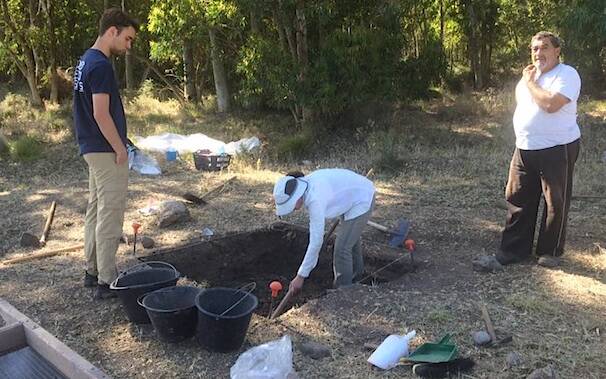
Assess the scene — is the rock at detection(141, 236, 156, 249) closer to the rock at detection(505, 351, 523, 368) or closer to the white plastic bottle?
the white plastic bottle

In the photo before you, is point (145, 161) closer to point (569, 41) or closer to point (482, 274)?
point (482, 274)

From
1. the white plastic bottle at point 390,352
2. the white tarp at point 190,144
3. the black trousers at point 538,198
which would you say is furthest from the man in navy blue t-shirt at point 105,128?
the white tarp at point 190,144

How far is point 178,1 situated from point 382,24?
3.48m

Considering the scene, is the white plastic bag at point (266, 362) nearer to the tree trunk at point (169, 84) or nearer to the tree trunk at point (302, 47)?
the tree trunk at point (302, 47)

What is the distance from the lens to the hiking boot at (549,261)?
4570 millimetres

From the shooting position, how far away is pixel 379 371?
3.22 meters

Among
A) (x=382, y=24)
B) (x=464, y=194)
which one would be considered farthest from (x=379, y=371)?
(x=382, y=24)

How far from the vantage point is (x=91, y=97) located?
380 cm

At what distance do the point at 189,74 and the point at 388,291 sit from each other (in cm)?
1059

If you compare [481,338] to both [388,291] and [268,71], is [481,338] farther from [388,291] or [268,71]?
[268,71]

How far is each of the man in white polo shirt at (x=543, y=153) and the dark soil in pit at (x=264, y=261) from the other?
0.93 m

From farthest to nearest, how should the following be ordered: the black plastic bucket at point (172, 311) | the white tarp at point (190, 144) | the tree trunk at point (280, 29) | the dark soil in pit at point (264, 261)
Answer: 1. the tree trunk at point (280, 29)
2. the white tarp at point (190, 144)
3. the dark soil in pit at point (264, 261)
4. the black plastic bucket at point (172, 311)

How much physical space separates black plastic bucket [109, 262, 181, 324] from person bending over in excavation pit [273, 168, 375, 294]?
2.73 ft

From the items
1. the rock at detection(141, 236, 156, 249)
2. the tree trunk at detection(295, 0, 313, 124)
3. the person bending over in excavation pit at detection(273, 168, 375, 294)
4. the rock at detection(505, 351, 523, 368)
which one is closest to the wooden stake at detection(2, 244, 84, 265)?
the rock at detection(141, 236, 156, 249)
